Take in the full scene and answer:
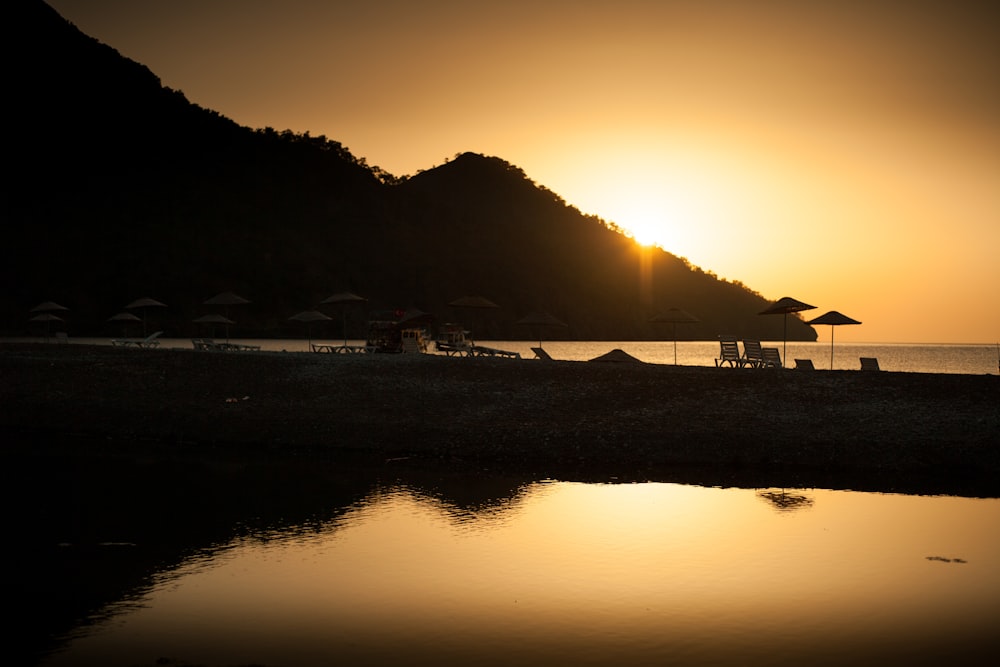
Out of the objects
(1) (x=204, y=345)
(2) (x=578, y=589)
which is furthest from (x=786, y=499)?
(1) (x=204, y=345)

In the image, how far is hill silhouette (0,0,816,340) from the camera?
107750 millimetres

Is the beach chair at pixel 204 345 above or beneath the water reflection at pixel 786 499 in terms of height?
above

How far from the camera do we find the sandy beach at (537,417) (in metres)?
19.2

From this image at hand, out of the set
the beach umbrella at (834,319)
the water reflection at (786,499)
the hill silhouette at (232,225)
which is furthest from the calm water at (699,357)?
the water reflection at (786,499)

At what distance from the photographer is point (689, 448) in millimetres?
19969

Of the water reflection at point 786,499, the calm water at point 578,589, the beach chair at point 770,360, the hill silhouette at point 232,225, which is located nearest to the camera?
the calm water at point 578,589

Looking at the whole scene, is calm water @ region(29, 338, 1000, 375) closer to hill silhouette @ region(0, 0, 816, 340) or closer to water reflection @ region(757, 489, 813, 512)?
hill silhouette @ region(0, 0, 816, 340)

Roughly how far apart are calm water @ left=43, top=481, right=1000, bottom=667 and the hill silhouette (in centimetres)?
8116

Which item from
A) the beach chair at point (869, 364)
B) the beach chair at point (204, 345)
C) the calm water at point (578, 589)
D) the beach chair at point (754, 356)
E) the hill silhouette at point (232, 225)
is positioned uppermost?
the hill silhouette at point (232, 225)

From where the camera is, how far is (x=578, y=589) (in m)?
10.4

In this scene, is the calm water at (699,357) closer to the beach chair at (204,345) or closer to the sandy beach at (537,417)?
the beach chair at (204,345)

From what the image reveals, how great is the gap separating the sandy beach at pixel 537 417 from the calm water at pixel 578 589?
12.2 feet

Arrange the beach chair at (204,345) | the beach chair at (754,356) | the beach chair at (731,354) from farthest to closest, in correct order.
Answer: the beach chair at (204,345), the beach chair at (731,354), the beach chair at (754,356)

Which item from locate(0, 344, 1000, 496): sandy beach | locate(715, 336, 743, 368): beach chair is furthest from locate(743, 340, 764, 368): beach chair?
locate(0, 344, 1000, 496): sandy beach
